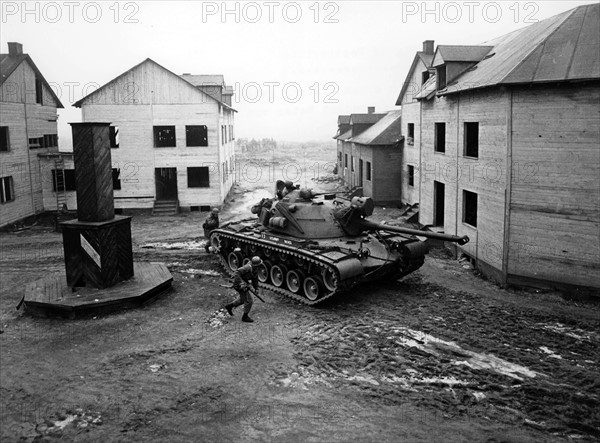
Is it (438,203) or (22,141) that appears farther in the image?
(22,141)

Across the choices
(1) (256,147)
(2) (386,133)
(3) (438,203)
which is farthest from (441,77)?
(1) (256,147)

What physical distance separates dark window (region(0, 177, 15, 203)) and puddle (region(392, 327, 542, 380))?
21.5 metres

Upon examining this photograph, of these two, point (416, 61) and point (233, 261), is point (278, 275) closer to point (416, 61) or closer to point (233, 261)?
point (233, 261)

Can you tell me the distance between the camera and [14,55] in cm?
2767

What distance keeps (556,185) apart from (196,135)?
20.4 meters

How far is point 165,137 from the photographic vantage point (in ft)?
98.4

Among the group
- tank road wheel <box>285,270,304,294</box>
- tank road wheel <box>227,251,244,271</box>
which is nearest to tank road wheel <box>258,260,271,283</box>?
tank road wheel <box>285,270,304,294</box>

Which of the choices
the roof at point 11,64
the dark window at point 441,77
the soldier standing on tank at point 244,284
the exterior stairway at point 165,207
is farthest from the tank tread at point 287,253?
the roof at point 11,64

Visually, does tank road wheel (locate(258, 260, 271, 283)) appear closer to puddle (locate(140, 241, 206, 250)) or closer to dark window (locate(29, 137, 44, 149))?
puddle (locate(140, 241, 206, 250))

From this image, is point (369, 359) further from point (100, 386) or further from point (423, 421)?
point (100, 386)

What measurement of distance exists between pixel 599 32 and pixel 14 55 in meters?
27.1

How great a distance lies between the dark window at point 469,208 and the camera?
19.4m

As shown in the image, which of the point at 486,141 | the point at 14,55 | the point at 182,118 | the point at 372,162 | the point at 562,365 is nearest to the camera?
the point at 562,365

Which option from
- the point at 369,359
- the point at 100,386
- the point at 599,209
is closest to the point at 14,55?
the point at 100,386
